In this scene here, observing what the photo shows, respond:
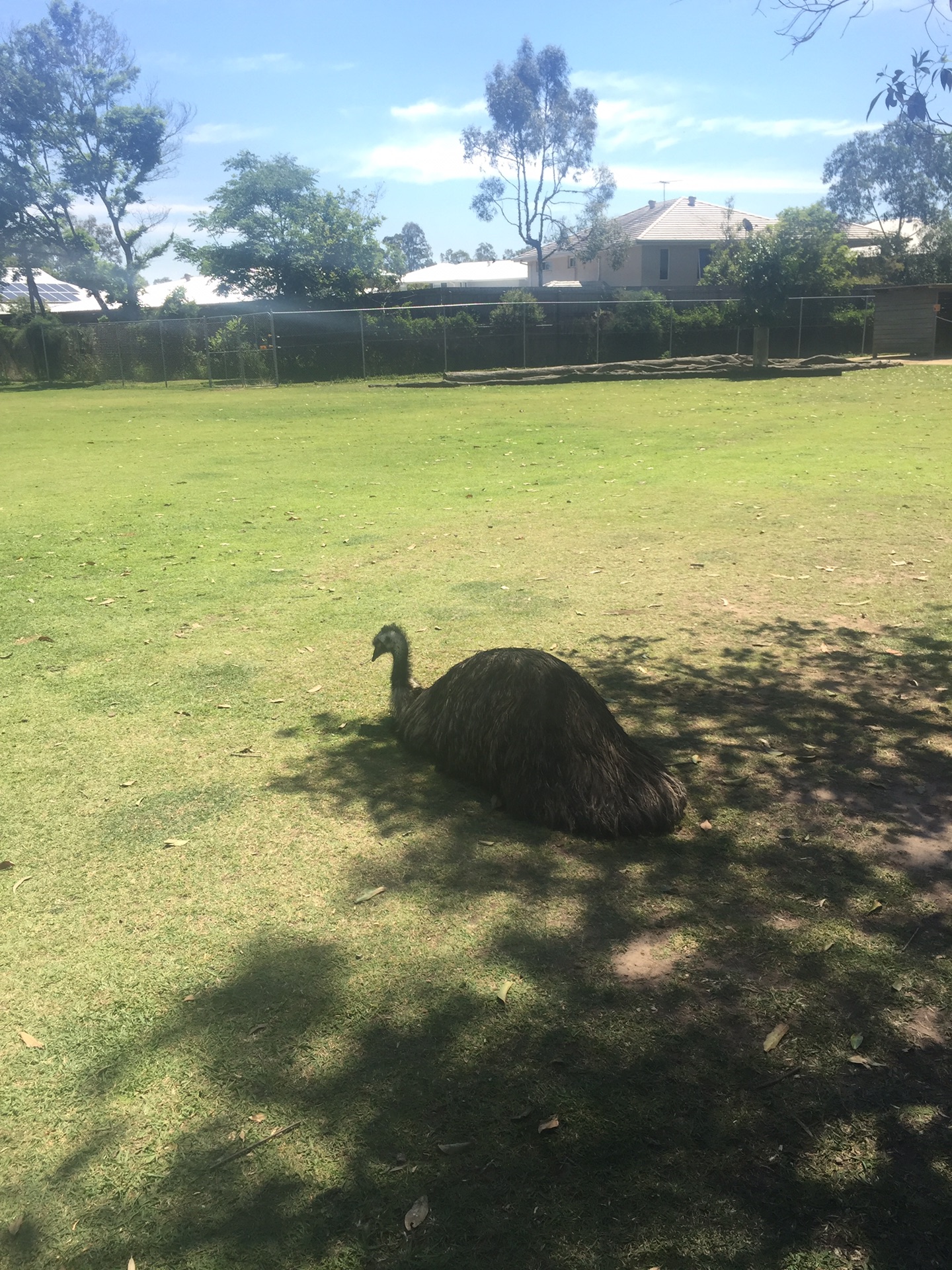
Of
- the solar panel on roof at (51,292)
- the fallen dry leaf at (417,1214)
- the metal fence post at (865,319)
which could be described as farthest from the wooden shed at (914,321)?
the solar panel on roof at (51,292)

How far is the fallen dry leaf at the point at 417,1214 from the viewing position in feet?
8.47

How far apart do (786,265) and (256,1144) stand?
1364 inches

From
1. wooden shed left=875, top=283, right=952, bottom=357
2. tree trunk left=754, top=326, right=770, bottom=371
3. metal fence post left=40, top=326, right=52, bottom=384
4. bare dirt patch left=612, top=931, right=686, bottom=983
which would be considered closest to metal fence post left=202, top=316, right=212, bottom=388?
metal fence post left=40, top=326, right=52, bottom=384

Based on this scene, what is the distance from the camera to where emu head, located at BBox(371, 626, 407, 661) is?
570 cm

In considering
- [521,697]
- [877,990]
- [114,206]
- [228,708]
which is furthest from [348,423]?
[114,206]

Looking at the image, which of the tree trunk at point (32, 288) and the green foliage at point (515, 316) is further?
the tree trunk at point (32, 288)

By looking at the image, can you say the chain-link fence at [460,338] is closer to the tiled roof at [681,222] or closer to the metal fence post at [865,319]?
the metal fence post at [865,319]

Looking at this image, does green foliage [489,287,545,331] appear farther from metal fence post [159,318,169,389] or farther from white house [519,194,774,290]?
white house [519,194,774,290]

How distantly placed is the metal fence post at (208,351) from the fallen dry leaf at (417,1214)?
111ft

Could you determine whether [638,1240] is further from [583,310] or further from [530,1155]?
[583,310]

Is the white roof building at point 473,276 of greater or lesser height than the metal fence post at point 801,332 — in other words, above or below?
above

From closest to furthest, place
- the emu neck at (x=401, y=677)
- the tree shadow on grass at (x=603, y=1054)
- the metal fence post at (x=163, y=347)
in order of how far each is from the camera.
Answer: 1. the tree shadow on grass at (x=603, y=1054)
2. the emu neck at (x=401, y=677)
3. the metal fence post at (x=163, y=347)

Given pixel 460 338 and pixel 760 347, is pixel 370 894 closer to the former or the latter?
pixel 760 347

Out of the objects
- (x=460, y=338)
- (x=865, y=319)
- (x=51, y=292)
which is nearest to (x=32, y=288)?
(x=51, y=292)
